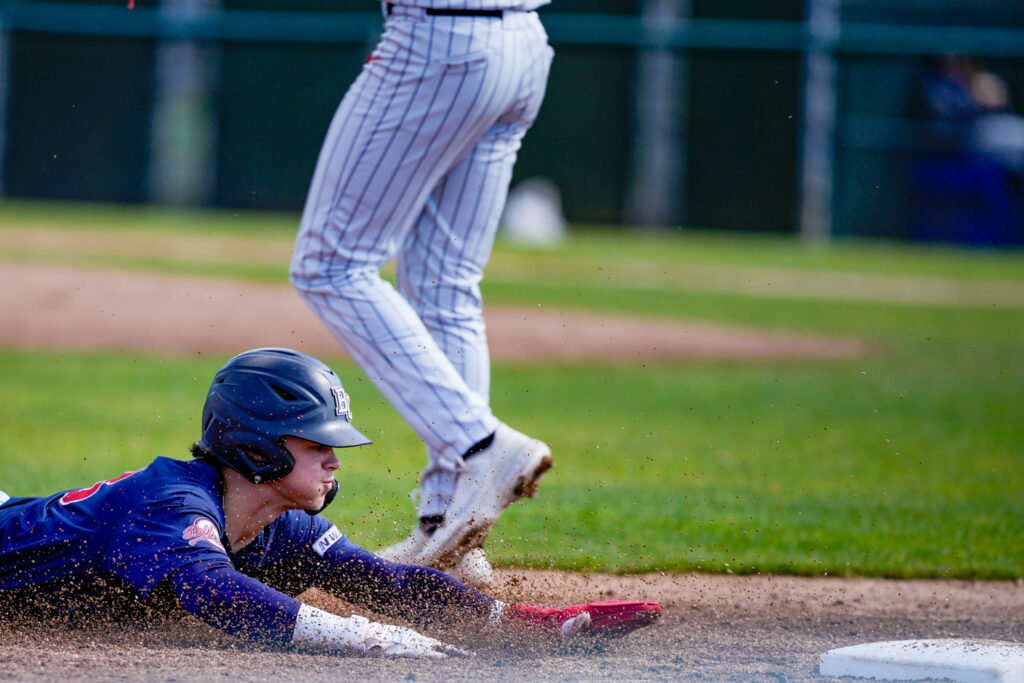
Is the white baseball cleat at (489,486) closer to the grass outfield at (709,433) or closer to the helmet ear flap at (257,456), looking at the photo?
the helmet ear flap at (257,456)

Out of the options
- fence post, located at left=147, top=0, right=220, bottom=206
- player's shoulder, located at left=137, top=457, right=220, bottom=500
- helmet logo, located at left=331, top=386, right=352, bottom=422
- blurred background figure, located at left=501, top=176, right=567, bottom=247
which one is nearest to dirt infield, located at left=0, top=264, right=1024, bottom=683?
player's shoulder, located at left=137, top=457, right=220, bottom=500

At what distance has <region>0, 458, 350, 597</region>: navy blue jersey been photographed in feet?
8.07

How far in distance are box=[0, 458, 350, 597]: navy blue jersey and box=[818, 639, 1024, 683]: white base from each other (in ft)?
4.30

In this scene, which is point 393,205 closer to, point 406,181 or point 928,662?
point 406,181

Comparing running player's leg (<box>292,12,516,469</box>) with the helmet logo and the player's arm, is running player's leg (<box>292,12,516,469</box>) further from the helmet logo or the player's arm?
the player's arm

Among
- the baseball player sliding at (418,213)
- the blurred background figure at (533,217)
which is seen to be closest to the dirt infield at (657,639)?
the baseball player sliding at (418,213)

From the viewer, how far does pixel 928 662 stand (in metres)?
2.53

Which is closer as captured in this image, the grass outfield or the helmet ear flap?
the helmet ear flap

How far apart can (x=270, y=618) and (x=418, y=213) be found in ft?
3.74

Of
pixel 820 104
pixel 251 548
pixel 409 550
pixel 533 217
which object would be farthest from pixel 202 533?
pixel 820 104

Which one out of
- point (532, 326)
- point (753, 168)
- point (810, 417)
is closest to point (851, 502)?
point (810, 417)

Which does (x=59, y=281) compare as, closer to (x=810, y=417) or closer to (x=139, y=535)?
(x=810, y=417)

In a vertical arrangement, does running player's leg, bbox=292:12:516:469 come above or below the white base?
above

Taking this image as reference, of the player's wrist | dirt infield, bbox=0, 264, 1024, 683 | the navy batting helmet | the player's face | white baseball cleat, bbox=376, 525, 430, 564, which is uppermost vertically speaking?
the navy batting helmet
